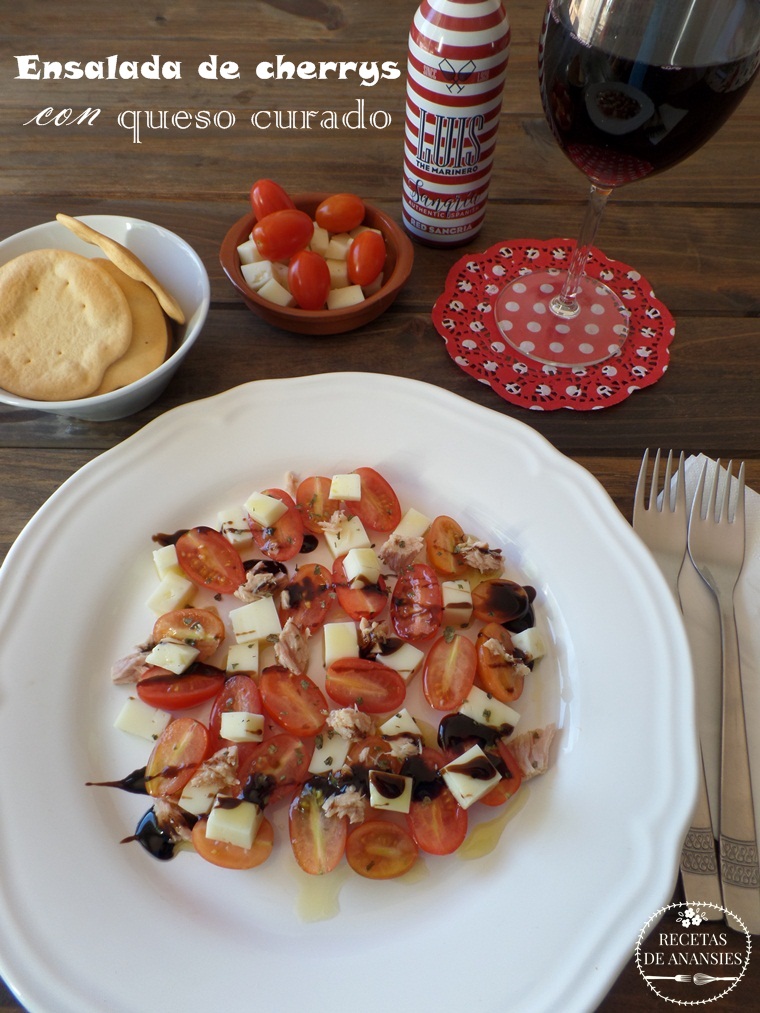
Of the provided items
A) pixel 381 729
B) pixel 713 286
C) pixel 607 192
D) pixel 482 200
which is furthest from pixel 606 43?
pixel 381 729

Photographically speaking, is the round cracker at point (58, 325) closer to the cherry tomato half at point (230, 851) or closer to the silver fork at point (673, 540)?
the cherry tomato half at point (230, 851)

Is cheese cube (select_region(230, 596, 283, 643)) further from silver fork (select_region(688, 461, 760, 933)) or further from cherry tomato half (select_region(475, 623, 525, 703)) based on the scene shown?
silver fork (select_region(688, 461, 760, 933))

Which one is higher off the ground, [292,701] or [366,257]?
[366,257]

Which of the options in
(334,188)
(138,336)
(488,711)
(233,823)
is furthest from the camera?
(334,188)

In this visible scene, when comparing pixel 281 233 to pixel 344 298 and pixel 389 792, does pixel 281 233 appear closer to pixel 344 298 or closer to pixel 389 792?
pixel 344 298

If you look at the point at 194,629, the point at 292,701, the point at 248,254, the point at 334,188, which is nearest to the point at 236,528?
the point at 194,629

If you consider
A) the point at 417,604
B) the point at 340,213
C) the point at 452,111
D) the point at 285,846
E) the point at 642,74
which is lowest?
the point at 285,846
